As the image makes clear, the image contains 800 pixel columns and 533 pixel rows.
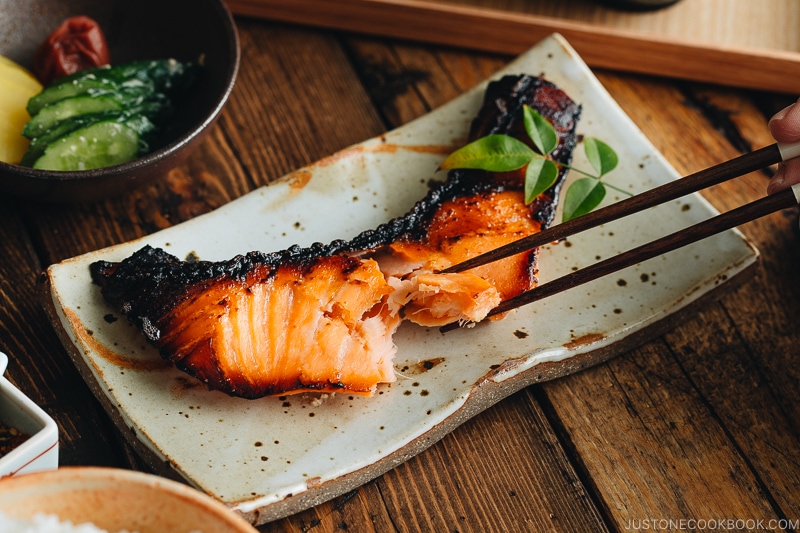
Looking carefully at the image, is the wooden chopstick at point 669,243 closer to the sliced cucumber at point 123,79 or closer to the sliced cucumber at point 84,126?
the sliced cucumber at point 84,126

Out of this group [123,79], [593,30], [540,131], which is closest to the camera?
[540,131]

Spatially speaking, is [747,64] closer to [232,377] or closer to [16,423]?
[232,377]

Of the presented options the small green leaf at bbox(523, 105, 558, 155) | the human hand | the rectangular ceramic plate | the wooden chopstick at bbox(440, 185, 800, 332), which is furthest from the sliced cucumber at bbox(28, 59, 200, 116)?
the human hand

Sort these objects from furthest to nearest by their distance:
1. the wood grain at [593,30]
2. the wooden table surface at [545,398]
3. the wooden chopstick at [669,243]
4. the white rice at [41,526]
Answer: the wood grain at [593,30], the wooden table surface at [545,398], the wooden chopstick at [669,243], the white rice at [41,526]

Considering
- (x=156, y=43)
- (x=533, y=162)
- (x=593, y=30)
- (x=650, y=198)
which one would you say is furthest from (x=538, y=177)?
(x=156, y=43)

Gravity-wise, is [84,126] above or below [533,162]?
above

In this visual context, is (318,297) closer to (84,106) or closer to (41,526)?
(41,526)

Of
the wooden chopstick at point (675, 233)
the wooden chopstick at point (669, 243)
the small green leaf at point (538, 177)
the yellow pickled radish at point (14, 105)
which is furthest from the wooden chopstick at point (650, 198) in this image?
the yellow pickled radish at point (14, 105)
